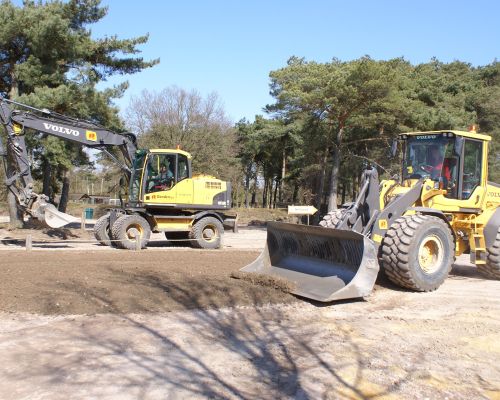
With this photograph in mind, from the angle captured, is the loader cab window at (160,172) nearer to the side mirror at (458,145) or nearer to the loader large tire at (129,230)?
the loader large tire at (129,230)

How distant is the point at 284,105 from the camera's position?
28.3m

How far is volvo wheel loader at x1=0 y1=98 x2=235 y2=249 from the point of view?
13930mm

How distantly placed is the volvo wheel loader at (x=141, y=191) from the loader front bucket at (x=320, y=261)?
6.46 metres

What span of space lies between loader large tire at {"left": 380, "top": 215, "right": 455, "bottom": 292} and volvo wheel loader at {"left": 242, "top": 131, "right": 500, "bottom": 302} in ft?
0.05

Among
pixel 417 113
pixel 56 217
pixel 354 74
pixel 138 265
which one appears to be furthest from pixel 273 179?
pixel 138 265

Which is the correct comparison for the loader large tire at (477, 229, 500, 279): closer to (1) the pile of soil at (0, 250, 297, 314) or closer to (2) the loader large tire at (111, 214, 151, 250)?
(1) the pile of soil at (0, 250, 297, 314)

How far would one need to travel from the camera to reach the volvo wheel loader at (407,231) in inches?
322

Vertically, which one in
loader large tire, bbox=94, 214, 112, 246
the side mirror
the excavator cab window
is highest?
the side mirror

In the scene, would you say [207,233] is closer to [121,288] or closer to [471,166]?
[471,166]

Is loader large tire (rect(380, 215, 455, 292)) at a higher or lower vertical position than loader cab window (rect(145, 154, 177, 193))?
lower

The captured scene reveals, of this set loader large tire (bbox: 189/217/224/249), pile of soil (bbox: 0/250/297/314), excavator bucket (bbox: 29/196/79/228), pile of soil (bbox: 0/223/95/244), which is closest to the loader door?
pile of soil (bbox: 0/250/297/314)

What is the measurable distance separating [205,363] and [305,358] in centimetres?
100

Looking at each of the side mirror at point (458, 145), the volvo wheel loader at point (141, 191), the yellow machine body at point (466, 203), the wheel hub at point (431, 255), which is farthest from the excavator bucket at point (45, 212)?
the side mirror at point (458, 145)

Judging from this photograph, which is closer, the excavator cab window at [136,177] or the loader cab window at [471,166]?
the loader cab window at [471,166]
